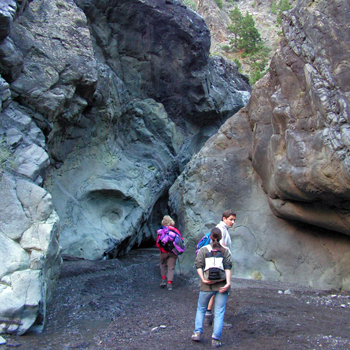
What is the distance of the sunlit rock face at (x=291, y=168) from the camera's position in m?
5.57

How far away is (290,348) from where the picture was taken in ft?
11.4

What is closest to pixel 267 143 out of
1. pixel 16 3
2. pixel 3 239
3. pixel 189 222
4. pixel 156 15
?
pixel 189 222

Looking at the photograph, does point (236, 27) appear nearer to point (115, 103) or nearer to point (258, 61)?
point (258, 61)

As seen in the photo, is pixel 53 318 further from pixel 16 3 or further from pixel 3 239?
pixel 16 3

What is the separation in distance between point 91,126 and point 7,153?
181 inches

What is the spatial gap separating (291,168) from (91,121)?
6.13m

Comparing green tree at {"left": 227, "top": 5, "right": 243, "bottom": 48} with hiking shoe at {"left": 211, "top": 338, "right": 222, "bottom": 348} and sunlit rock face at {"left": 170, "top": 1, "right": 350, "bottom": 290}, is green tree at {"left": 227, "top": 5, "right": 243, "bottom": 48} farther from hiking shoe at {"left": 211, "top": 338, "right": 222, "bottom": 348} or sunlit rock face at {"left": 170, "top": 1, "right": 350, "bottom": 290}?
hiking shoe at {"left": 211, "top": 338, "right": 222, "bottom": 348}

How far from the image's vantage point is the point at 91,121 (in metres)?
10.3

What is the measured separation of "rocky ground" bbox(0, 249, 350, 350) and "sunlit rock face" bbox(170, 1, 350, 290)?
0.66m

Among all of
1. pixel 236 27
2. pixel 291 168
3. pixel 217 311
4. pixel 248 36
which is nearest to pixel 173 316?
pixel 217 311

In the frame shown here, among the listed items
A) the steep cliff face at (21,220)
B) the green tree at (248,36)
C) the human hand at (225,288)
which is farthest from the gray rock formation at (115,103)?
the green tree at (248,36)

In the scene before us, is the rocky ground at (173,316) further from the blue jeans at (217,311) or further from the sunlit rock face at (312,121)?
the sunlit rock face at (312,121)

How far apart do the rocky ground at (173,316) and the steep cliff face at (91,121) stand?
504 millimetres

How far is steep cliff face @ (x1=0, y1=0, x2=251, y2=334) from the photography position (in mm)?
5215
